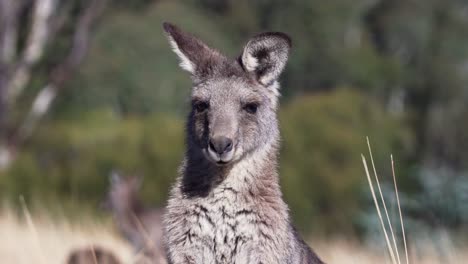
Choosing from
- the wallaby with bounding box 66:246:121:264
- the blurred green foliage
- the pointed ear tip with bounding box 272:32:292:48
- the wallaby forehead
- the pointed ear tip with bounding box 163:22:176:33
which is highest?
the pointed ear tip with bounding box 272:32:292:48

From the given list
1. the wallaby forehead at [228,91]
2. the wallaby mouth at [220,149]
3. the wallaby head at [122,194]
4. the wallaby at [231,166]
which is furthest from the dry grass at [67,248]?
the wallaby mouth at [220,149]

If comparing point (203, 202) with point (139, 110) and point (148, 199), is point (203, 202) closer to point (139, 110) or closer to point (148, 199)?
point (148, 199)

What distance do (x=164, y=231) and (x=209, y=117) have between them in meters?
0.62

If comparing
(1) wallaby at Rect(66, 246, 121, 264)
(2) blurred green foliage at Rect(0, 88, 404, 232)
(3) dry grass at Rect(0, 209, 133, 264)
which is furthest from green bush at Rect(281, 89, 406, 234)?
(1) wallaby at Rect(66, 246, 121, 264)

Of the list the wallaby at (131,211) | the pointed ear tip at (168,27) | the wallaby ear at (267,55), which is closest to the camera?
the wallaby ear at (267,55)

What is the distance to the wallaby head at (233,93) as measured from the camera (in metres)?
5.62

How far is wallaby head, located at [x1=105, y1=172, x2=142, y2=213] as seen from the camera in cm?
1258

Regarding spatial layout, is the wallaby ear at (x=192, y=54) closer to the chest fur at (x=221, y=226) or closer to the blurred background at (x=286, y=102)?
the chest fur at (x=221, y=226)

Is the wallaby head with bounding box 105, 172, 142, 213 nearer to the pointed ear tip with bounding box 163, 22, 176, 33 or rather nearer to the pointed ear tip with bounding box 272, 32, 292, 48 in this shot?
the pointed ear tip with bounding box 163, 22, 176, 33

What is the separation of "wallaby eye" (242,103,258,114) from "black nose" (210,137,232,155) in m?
0.35

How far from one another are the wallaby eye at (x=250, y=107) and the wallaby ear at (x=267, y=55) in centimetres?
17

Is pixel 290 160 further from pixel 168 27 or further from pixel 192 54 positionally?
pixel 168 27

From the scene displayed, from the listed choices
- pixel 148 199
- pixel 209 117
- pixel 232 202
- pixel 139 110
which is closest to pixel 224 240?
pixel 232 202

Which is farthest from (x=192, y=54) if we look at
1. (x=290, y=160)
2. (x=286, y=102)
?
(x=286, y=102)
